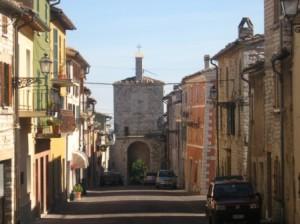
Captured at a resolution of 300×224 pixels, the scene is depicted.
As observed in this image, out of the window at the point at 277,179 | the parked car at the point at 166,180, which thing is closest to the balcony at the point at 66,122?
the window at the point at 277,179

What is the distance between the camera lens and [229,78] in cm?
5297

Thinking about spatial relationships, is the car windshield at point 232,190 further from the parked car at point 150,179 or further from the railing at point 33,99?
the parked car at point 150,179

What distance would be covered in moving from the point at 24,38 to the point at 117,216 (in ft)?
32.5

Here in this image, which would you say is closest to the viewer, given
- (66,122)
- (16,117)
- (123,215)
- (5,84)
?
(5,84)

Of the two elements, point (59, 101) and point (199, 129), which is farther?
point (199, 129)

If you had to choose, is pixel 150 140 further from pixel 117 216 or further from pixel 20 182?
pixel 20 182

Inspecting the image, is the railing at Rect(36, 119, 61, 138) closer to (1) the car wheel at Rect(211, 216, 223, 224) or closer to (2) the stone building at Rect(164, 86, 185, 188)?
(1) the car wheel at Rect(211, 216, 223, 224)

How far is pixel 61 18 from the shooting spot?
47.0 meters

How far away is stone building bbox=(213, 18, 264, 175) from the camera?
4741 cm

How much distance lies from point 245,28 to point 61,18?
1167 centimetres

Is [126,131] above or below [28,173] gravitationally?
above

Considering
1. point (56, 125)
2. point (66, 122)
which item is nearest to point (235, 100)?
point (66, 122)

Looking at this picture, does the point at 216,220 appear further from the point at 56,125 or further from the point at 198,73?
the point at 198,73

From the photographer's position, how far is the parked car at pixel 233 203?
31.7m
